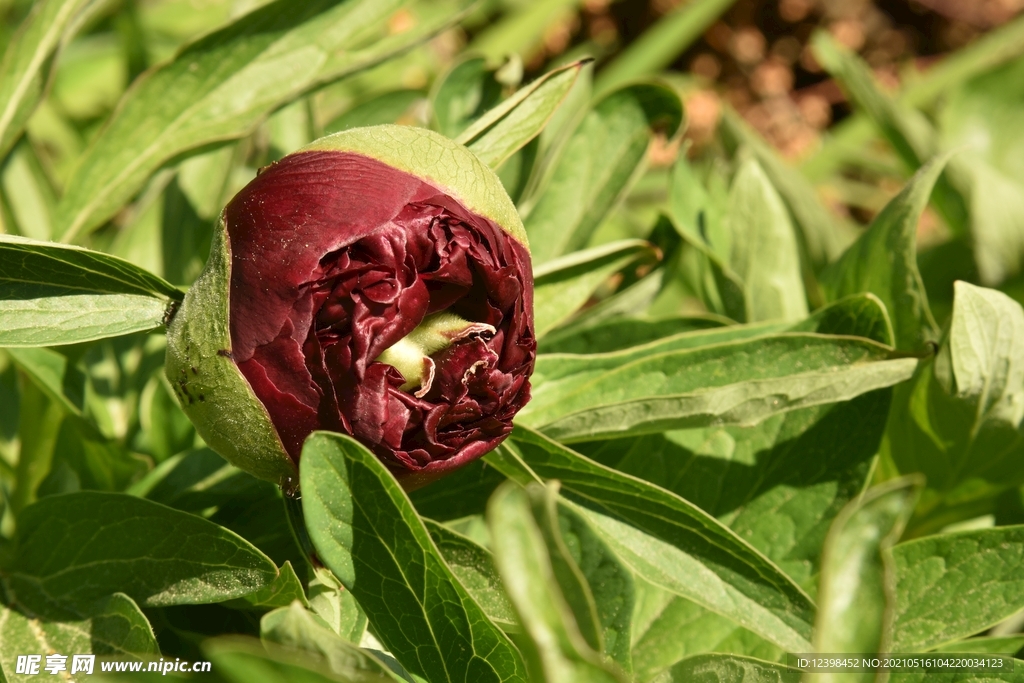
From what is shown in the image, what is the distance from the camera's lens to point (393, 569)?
0.91m

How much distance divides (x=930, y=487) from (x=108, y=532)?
3.78 feet

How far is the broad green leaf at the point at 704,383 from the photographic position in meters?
1.07

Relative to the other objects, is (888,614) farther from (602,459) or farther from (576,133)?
(576,133)

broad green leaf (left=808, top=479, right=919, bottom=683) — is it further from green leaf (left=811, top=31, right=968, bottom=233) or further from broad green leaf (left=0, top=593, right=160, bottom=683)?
green leaf (left=811, top=31, right=968, bottom=233)

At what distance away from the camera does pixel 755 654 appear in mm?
1265

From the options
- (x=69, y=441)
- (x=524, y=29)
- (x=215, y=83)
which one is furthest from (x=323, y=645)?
(x=524, y=29)

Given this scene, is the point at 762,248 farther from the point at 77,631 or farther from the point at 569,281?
the point at 77,631

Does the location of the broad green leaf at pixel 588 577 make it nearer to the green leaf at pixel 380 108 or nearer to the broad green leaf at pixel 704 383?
the broad green leaf at pixel 704 383

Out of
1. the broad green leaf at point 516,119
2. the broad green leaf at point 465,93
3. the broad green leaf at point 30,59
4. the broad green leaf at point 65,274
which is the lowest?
the broad green leaf at point 65,274

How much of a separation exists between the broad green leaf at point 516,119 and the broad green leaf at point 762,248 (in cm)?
52

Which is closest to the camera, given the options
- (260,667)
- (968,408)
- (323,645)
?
(260,667)

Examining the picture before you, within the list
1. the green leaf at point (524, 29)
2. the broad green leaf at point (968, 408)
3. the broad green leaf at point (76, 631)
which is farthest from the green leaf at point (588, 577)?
the green leaf at point (524, 29)

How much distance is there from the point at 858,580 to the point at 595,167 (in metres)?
0.89

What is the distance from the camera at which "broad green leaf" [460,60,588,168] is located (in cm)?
108
